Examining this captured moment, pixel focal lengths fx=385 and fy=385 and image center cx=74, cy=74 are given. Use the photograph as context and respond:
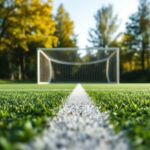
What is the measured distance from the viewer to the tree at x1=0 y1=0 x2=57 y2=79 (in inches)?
1082

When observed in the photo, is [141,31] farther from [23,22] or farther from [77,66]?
[23,22]

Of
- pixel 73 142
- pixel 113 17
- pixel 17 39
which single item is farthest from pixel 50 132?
pixel 113 17

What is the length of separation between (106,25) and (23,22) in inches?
542

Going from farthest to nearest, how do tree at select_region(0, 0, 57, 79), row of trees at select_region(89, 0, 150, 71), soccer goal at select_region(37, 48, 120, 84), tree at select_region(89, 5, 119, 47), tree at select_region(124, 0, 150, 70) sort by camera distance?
tree at select_region(89, 5, 119, 47) → row of trees at select_region(89, 0, 150, 71) → tree at select_region(124, 0, 150, 70) → tree at select_region(0, 0, 57, 79) → soccer goal at select_region(37, 48, 120, 84)

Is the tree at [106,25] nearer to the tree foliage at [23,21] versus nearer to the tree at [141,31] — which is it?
the tree at [141,31]

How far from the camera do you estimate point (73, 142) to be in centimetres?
187

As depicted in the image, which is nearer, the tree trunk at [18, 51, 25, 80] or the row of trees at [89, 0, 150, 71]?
the tree trunk at [18, 51, 25, 80]

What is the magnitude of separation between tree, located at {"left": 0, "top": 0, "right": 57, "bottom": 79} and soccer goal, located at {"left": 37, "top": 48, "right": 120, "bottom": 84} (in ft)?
4.54

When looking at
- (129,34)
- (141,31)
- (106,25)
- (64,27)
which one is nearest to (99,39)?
(106,25)

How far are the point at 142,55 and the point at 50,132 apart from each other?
3520 centimetres

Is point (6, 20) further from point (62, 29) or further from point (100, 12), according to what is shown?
point (100, 12)

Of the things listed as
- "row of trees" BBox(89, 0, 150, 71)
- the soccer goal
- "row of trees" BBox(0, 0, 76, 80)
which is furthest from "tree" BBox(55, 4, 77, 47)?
the soccer goal

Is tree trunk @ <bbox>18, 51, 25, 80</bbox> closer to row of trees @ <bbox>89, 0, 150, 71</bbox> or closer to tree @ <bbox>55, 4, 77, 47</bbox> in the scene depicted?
tree @ <bbox>55, 4, 77, 47</bbox>

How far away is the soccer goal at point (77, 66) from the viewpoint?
2680 cm
